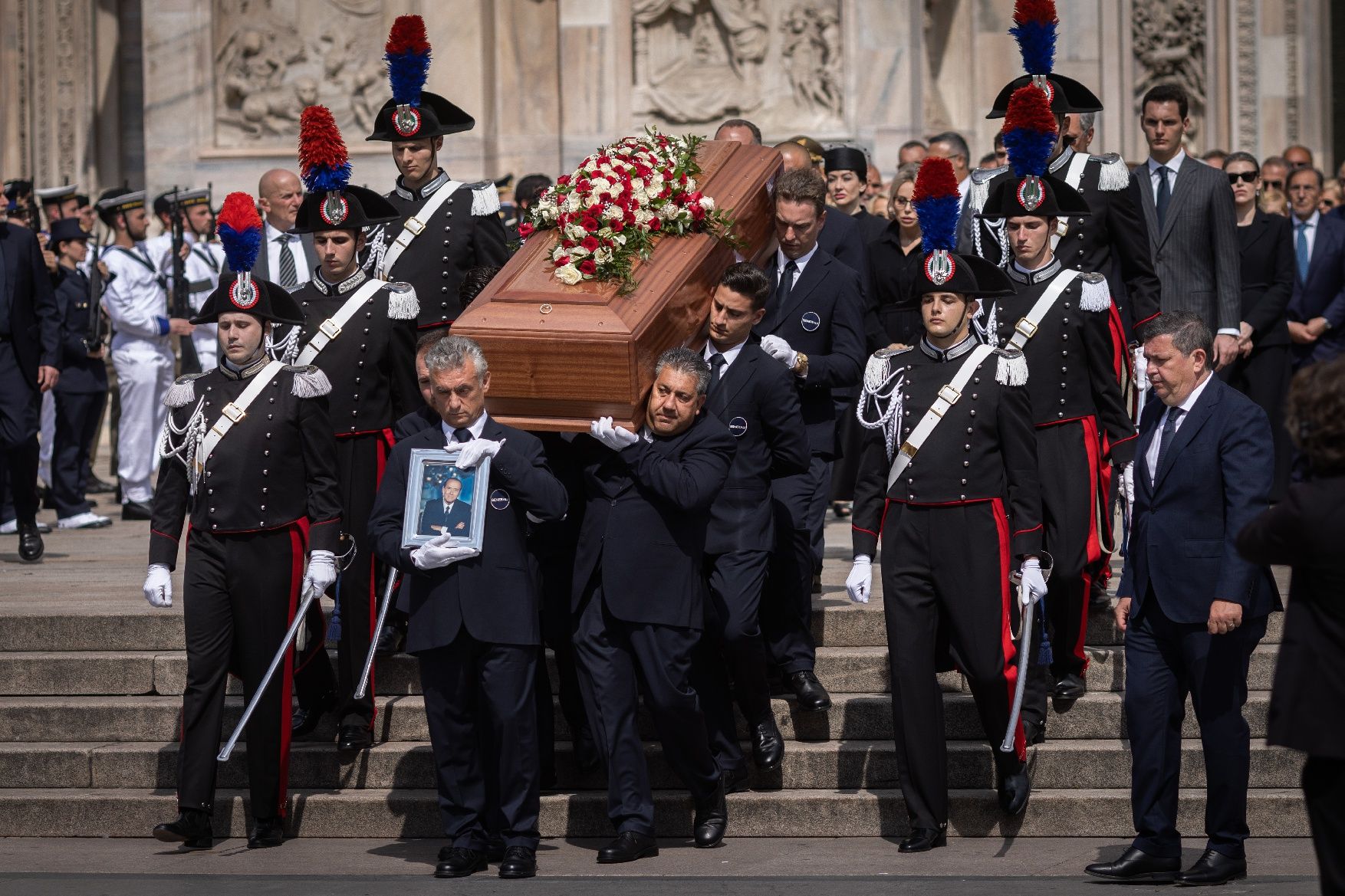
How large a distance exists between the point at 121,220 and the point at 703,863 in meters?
8.39

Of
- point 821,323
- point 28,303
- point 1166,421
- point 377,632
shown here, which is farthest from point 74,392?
point 1166,421

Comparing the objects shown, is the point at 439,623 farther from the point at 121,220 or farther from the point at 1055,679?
the point at 121,220

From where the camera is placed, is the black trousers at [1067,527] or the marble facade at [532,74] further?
the marble facade at [532,74]

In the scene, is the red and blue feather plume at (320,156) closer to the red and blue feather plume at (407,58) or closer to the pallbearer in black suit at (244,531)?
the red and blue feather plume at (407,58)

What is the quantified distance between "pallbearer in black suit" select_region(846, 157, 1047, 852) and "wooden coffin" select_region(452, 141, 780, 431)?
0.91 m

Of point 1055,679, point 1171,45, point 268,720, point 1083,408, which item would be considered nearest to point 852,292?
point 1083,408

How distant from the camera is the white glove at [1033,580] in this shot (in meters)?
7.70

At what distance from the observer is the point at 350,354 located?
875cm

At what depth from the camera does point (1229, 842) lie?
7293 mm

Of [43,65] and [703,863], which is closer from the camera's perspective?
[703,863]

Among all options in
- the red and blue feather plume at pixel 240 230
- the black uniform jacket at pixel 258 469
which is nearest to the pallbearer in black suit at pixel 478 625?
the black uniform jacket at pixel 258 469

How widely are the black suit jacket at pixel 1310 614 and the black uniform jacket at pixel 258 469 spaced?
3.80 m

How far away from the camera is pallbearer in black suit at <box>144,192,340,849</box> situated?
26.3 ft

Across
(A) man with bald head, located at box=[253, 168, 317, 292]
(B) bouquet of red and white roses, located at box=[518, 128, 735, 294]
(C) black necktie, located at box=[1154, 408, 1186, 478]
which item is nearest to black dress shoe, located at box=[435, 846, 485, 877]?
(B) bouquet of red and white roses, located at box=[518, 128, 735, 294]
